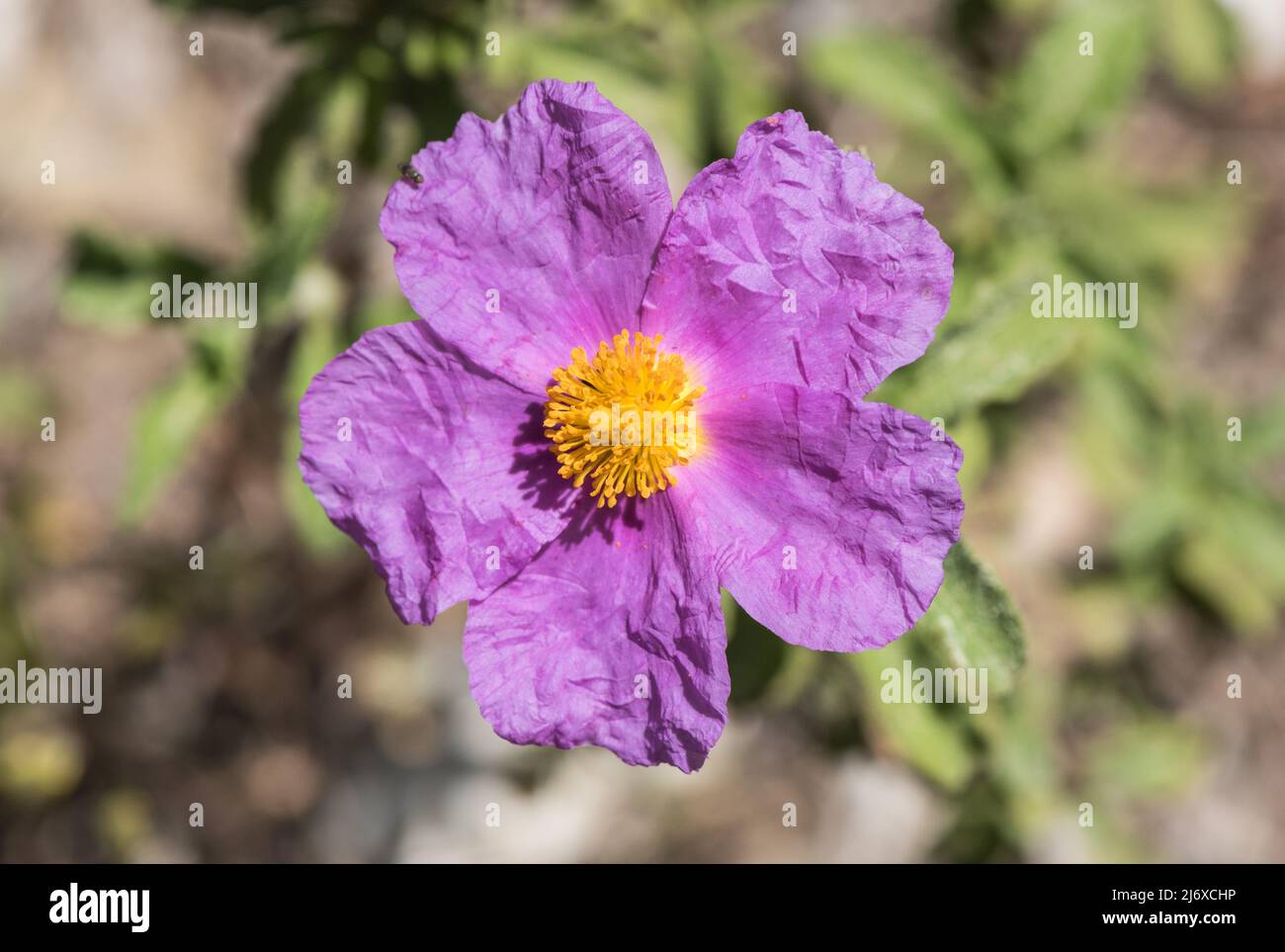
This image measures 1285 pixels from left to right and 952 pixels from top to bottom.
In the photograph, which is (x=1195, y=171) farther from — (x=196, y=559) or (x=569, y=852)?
(x=196, y=559)

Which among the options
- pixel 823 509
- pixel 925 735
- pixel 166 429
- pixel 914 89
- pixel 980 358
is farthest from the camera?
pixel 914 89

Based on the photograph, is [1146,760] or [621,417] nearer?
[621,417]

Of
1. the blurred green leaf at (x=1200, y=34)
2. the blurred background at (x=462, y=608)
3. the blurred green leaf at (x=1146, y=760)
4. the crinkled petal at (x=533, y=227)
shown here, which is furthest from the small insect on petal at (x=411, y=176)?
the blurred green leaf at (x=1146, y=760)

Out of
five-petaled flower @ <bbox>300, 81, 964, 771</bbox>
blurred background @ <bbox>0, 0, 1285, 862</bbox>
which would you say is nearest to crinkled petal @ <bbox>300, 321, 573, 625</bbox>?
five-petaled flower @ <bbox>300, 81, 964, 771</bbox>

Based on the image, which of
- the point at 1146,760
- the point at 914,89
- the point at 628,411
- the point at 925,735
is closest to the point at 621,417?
the point at 628,411

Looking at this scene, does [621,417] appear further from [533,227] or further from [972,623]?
[972,623]

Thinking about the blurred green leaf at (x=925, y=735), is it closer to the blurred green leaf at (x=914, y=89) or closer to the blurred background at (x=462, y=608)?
the blurred background at (x=462, y=608)
